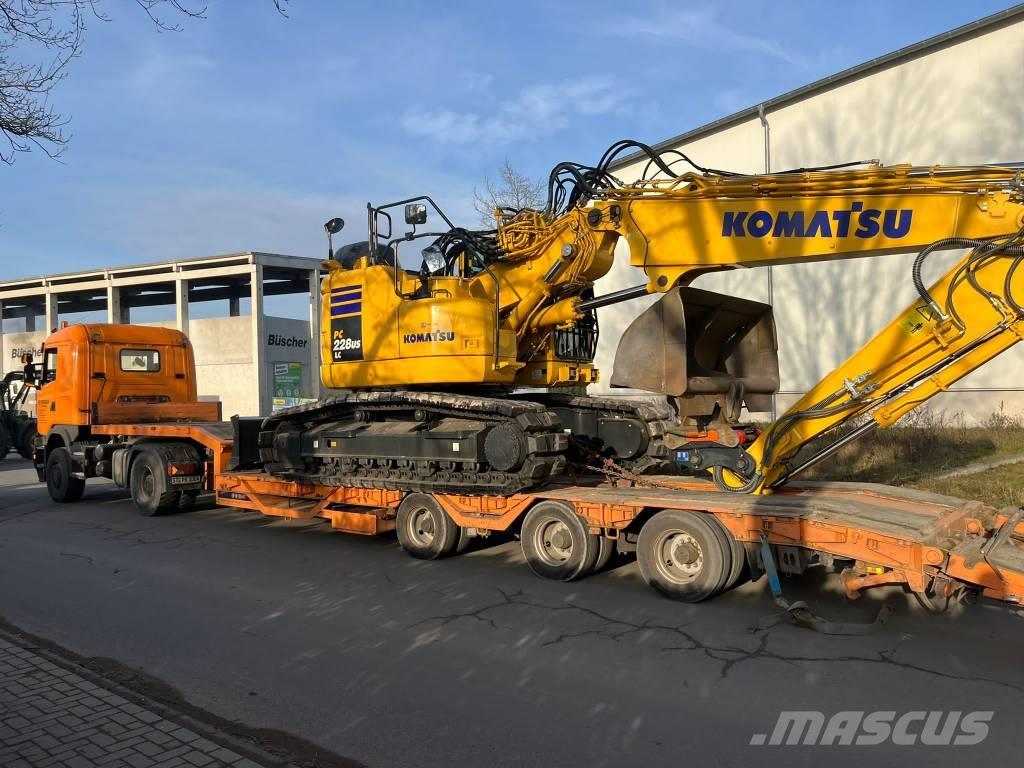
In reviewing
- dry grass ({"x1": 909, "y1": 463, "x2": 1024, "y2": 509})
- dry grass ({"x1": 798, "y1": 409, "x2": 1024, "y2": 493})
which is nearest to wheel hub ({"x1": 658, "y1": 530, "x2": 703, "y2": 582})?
dry grass ({"x1": 909, "y1": 463, "x2": 1024, "y2": 509})

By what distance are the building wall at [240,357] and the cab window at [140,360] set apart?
1682cm

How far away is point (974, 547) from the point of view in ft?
17.2

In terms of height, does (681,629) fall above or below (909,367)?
below

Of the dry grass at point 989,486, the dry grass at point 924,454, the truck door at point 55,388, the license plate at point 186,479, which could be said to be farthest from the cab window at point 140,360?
the dry grass at point 989,486

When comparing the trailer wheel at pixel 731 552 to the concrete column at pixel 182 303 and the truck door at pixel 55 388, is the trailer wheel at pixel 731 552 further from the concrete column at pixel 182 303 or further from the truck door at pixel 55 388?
the concrete column at pixel 182 303

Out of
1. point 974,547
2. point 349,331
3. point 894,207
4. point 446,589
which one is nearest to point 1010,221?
point 894,207

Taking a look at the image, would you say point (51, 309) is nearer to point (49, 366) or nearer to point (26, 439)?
point (26, 439)

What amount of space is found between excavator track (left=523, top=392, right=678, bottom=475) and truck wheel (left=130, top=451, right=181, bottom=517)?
19.5 ft

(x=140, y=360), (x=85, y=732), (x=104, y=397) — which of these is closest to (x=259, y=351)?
(x=140, y=360)

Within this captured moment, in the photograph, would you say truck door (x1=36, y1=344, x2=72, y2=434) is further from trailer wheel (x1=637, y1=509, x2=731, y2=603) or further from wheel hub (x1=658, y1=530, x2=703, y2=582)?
wheel hub (x1=658, y1=530, x2=703, y2=582)

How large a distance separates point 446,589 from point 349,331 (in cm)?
352

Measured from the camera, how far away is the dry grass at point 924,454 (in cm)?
1110

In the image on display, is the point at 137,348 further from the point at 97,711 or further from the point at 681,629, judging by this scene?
the point at 681,629

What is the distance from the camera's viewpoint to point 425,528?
8344mm
